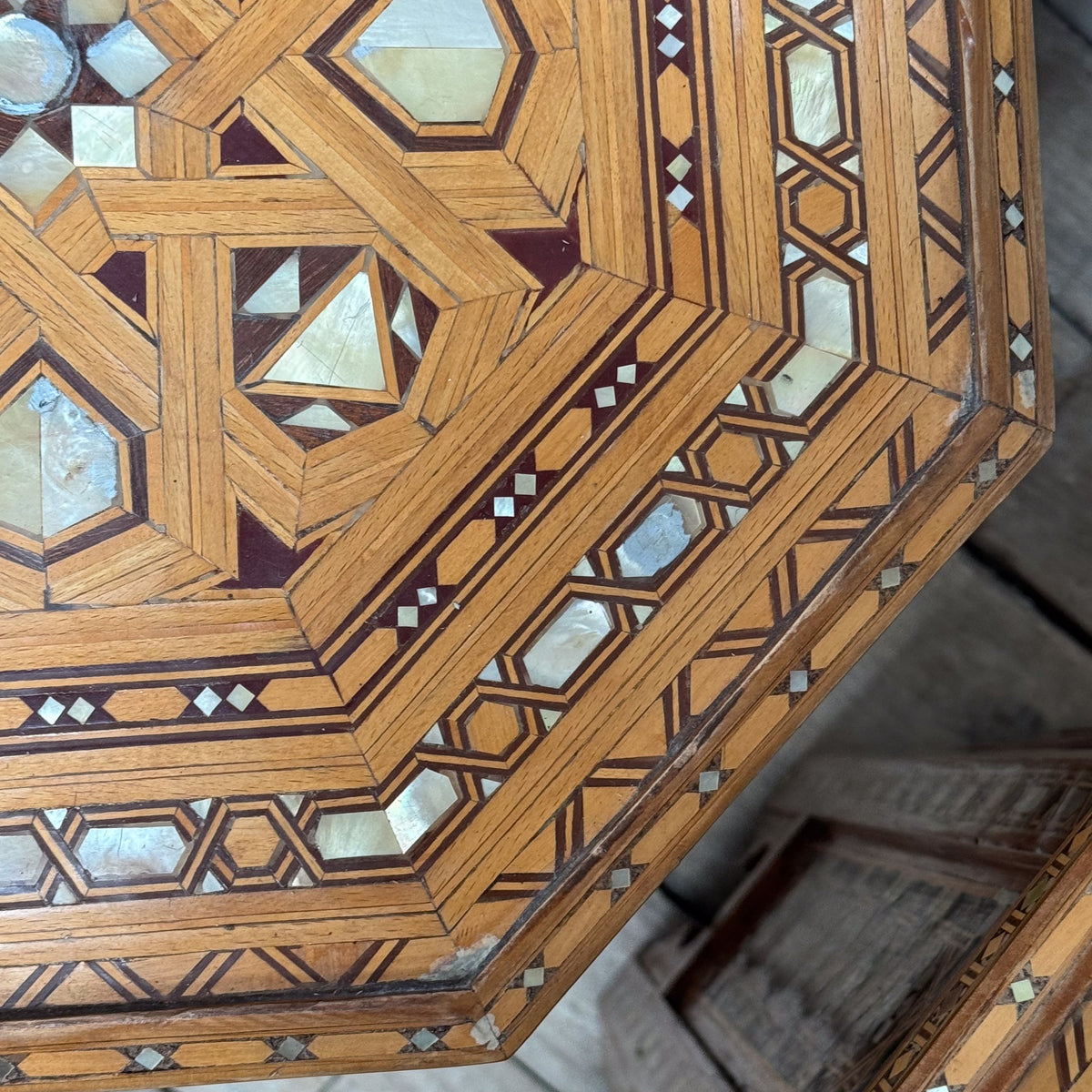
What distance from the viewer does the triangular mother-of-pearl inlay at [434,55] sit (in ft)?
2.87

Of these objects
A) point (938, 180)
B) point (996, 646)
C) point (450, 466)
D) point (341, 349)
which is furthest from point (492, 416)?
point (996, 646)

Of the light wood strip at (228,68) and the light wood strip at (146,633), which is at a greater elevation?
the light wood strip at (228,68)

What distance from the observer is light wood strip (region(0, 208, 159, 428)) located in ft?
2.84

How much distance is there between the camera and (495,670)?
0.91 meters

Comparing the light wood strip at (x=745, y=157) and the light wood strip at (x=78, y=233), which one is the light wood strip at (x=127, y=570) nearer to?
the light wood strip at (x=78, y=233)

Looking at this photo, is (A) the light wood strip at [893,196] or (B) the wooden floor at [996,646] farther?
(B) the wooden floor at [996,646]

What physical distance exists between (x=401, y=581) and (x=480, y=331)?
0.28 m

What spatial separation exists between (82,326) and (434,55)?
1.53ft

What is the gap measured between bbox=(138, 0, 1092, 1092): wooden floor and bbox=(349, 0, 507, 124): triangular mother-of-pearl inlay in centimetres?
110

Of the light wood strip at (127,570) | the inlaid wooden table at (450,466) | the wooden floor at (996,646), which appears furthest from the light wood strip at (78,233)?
the wooden floor at (996,646)

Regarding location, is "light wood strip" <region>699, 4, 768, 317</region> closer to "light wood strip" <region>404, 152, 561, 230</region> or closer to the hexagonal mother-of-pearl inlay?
"light wood strip" <region>404, 152, 561, 230</region>

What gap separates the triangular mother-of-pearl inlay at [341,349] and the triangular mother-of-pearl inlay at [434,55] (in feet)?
0.65

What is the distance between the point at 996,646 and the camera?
1.53 meters

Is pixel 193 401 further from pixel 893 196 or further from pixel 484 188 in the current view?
pixel 893 196
